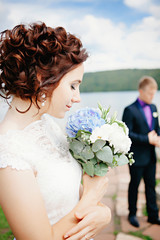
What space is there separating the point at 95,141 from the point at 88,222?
0.42 metres

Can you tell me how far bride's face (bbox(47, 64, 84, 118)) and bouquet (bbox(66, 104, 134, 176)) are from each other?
10 cm

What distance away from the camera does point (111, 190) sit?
13.6 ft

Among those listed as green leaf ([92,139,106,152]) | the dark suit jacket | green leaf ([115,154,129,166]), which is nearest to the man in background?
the dark suit jacket

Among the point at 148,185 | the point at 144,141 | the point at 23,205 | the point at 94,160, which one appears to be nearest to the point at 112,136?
the point at 94,160

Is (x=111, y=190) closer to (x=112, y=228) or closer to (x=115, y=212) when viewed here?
(x=115, y=212)

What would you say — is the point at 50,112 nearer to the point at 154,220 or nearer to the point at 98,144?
the point at 98,144

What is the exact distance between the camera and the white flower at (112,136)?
117cm

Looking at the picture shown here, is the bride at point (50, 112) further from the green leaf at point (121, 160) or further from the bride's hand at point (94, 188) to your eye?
the green leaf at point (121, 160)

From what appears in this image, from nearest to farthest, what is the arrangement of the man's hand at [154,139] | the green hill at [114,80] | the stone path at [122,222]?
the stone path at [122,222] → the man's hand at [154,139] → the green hill at [114,80]

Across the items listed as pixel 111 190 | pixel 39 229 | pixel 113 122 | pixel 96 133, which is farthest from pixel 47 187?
pixel 111 190

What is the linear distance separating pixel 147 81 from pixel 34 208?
2751 mm

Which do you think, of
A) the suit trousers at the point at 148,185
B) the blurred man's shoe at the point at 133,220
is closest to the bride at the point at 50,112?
the suit trousers at the point at 148,185

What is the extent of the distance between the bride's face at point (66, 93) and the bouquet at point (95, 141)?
10cm

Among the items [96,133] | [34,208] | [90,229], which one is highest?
[96,133]
